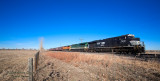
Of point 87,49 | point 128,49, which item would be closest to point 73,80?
point 128,49

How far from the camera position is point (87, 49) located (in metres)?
25.3

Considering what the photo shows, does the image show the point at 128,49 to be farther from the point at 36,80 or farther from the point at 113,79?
the point at 36,80

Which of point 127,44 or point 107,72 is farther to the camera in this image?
point 127,44

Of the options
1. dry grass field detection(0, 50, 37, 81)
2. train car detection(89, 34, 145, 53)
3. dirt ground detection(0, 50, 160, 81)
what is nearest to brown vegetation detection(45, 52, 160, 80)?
dirt ground detection(0, 50, 160, 81)

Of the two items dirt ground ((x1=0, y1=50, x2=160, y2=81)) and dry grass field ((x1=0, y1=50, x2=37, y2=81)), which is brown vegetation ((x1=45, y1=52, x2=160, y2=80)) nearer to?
dirt ground ((x1=0, y1=50, x2=160, y2=81))

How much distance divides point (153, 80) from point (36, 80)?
19.0 ft

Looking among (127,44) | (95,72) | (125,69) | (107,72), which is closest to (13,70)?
(95,72)

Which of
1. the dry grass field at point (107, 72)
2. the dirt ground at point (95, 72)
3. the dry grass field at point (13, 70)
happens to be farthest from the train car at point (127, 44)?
the dry grass field at point (13, 70)

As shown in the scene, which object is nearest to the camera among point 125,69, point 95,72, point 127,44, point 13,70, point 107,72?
point 107,72

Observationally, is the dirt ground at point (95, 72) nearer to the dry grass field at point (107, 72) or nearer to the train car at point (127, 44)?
the dry grass field at point (107, 72)

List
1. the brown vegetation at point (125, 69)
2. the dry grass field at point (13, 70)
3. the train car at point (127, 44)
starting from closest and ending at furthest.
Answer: the brown vegetation at point (125, 69), the dry grass field at point (13, 70), the train car at point (127, 44)

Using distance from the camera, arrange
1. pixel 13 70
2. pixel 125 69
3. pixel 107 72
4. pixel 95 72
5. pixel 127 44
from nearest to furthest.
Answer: pixel 107 72 → pixel 95 72 → pixel 125 69 → pixel 13 70 → pixel 127 44

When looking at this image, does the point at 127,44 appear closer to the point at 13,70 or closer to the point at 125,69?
the point at 125,69

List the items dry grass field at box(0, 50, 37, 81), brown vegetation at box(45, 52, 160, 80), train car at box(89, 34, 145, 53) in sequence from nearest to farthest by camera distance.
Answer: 1. brown vegetation at box(45, 52, 160, 80)
2. dry grass field at box(0, 50, 37, 81)
3. train car at box(89, 34, 145, 53)
